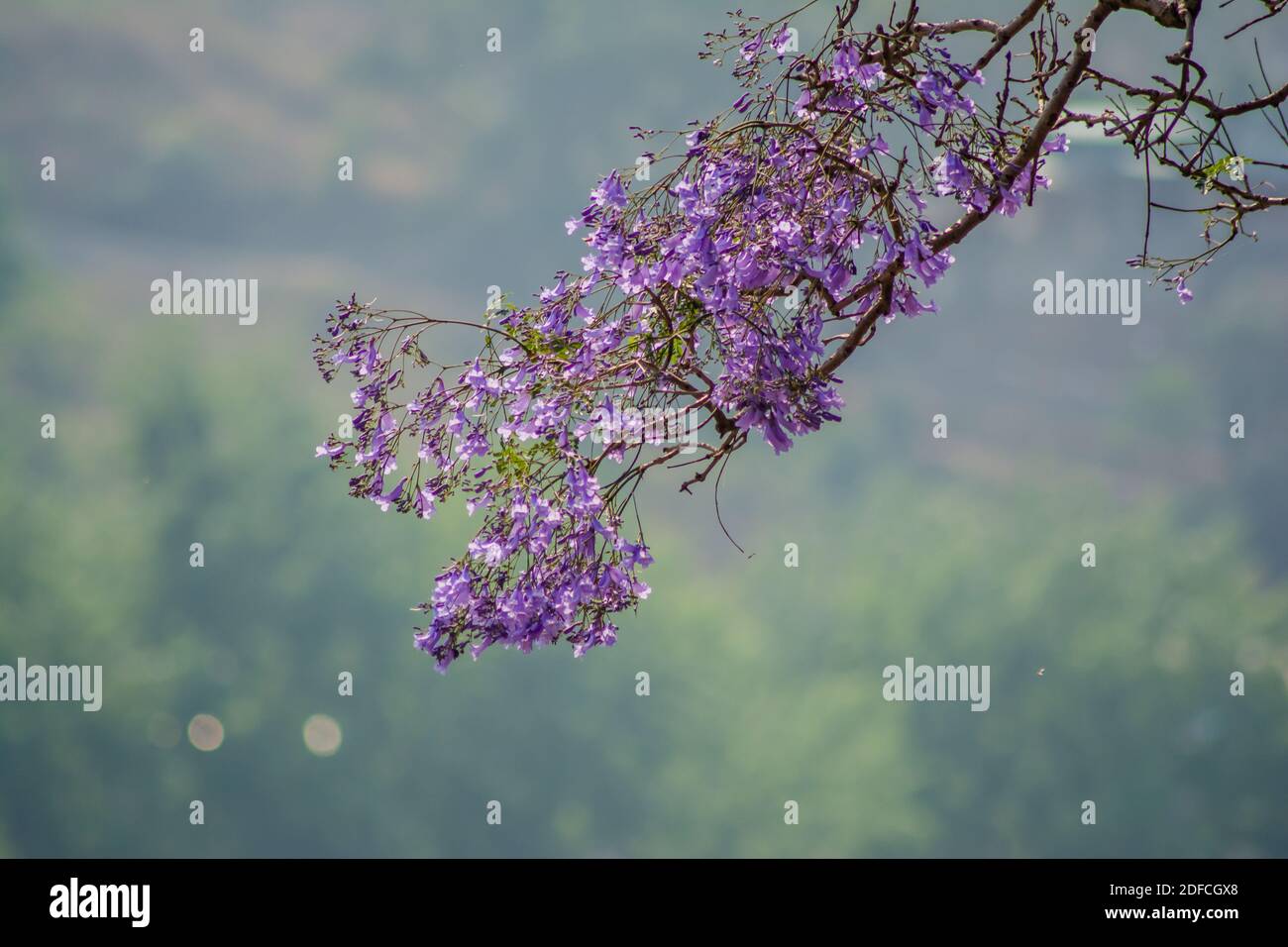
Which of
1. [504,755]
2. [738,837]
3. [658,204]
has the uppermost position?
[658,204]

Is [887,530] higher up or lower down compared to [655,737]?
higher up

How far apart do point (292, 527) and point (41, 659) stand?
270 cm

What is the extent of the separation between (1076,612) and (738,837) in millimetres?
4168

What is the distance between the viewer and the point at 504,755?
48.1 ft

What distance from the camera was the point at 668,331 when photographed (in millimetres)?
2496

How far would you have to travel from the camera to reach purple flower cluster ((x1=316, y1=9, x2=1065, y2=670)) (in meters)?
2.39

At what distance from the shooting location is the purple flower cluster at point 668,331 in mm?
2393

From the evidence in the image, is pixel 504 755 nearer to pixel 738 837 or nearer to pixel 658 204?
pixel 738 837

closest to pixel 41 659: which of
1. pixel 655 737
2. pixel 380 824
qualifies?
pixel 380 824
